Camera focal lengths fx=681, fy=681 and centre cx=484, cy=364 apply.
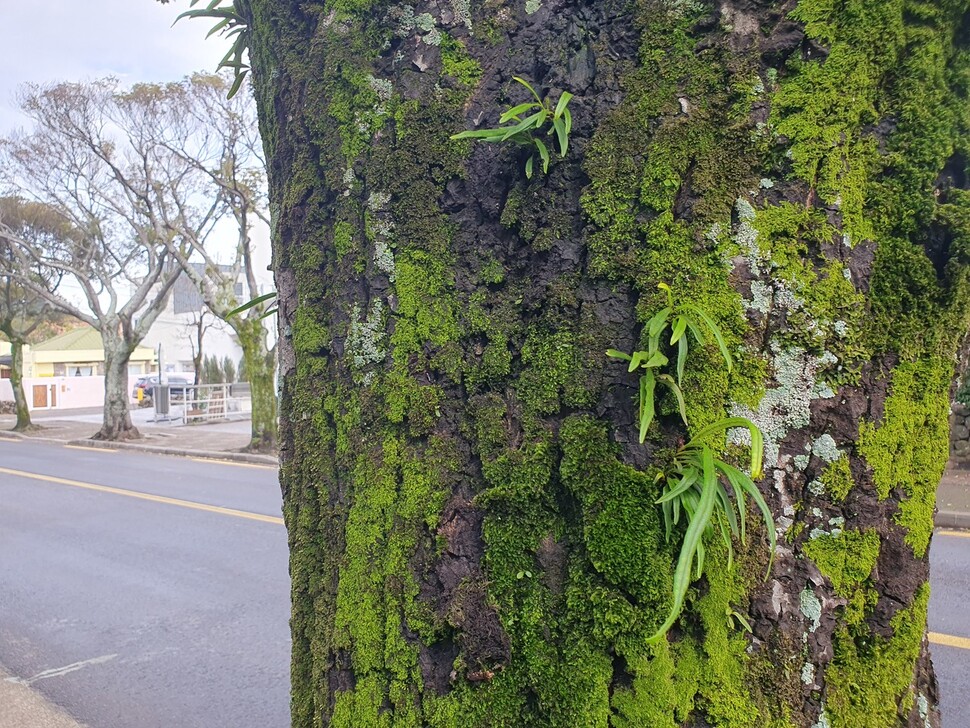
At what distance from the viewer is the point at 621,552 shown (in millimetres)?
906

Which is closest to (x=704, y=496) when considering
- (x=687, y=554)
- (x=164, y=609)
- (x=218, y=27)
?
(x=687, y=554)

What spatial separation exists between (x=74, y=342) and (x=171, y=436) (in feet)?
105

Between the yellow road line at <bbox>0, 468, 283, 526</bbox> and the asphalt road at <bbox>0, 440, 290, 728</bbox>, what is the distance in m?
0.05

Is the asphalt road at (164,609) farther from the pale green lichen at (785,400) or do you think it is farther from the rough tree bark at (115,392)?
the rough tree bark at (115,392)

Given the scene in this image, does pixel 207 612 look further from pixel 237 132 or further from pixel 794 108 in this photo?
pixel 237 132

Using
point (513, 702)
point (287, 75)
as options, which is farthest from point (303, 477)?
point (287, 75)

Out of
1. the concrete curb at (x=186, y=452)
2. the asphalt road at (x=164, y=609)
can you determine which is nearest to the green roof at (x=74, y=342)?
the concrete curb at (x=186, y=452)

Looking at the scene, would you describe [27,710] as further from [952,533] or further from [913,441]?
[952,533]

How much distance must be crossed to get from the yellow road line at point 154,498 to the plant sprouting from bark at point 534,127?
7539 mm

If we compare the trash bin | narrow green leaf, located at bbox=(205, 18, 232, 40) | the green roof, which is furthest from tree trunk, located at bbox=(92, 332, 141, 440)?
the green roof

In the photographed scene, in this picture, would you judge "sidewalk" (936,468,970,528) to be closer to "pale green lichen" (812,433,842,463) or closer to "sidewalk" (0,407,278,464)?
Answer: "pale green lichen" (812,433,842,463)

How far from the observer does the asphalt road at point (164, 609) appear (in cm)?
398

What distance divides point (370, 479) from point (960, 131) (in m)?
0.98

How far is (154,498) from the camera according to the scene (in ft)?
32.5
